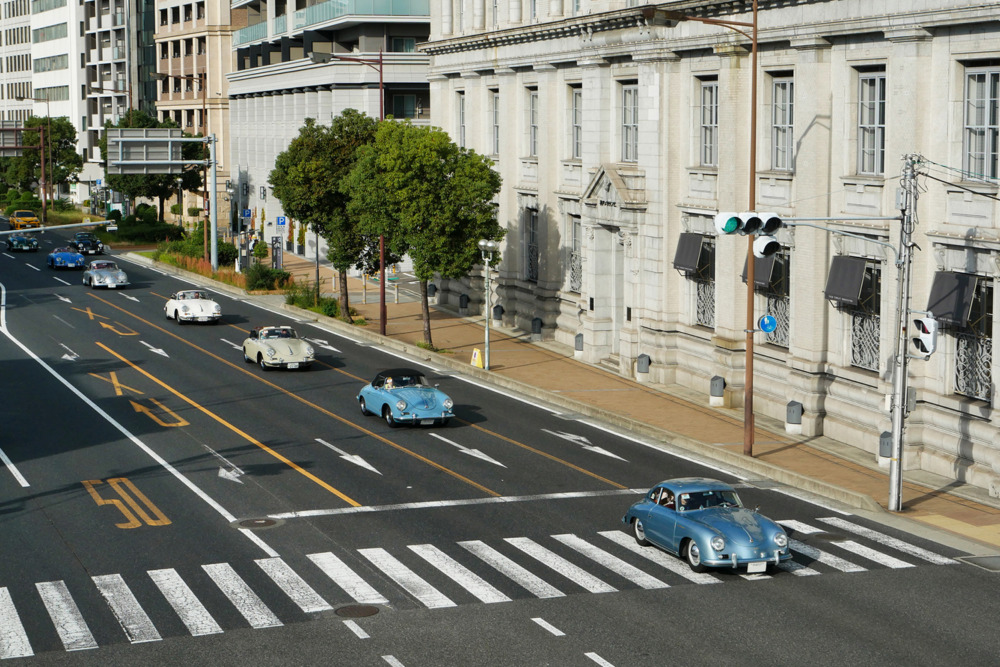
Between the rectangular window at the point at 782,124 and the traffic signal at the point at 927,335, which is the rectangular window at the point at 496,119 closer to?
the rectangular window at the point at 782,124

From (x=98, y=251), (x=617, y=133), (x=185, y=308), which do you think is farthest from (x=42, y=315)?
(x=98, y=251)

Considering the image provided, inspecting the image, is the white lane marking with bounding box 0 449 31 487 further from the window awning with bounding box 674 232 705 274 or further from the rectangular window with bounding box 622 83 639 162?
the rectangular window with bounding box 622 83 639 162

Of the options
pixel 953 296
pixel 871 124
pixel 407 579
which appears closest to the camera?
pixel 407 579

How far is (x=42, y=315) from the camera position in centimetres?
5897

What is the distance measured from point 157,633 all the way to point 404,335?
3410cm

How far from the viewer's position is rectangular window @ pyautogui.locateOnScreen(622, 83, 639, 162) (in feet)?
151

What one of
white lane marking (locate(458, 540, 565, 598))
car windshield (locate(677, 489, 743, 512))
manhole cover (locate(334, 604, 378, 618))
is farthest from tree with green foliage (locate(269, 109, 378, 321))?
manhole cover (locate(334, 604, 378, 618))

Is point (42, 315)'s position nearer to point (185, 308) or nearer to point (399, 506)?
point (185, 308)

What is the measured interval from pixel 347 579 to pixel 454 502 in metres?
5.74

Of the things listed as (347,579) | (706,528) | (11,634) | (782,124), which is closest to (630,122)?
(782,124)

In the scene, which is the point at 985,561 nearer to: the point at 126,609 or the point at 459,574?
the point at 459,574

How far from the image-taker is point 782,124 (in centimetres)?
3822

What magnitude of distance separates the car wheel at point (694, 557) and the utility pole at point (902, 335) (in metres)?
6.61

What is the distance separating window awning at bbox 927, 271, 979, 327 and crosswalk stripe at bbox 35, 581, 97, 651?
2034cm
